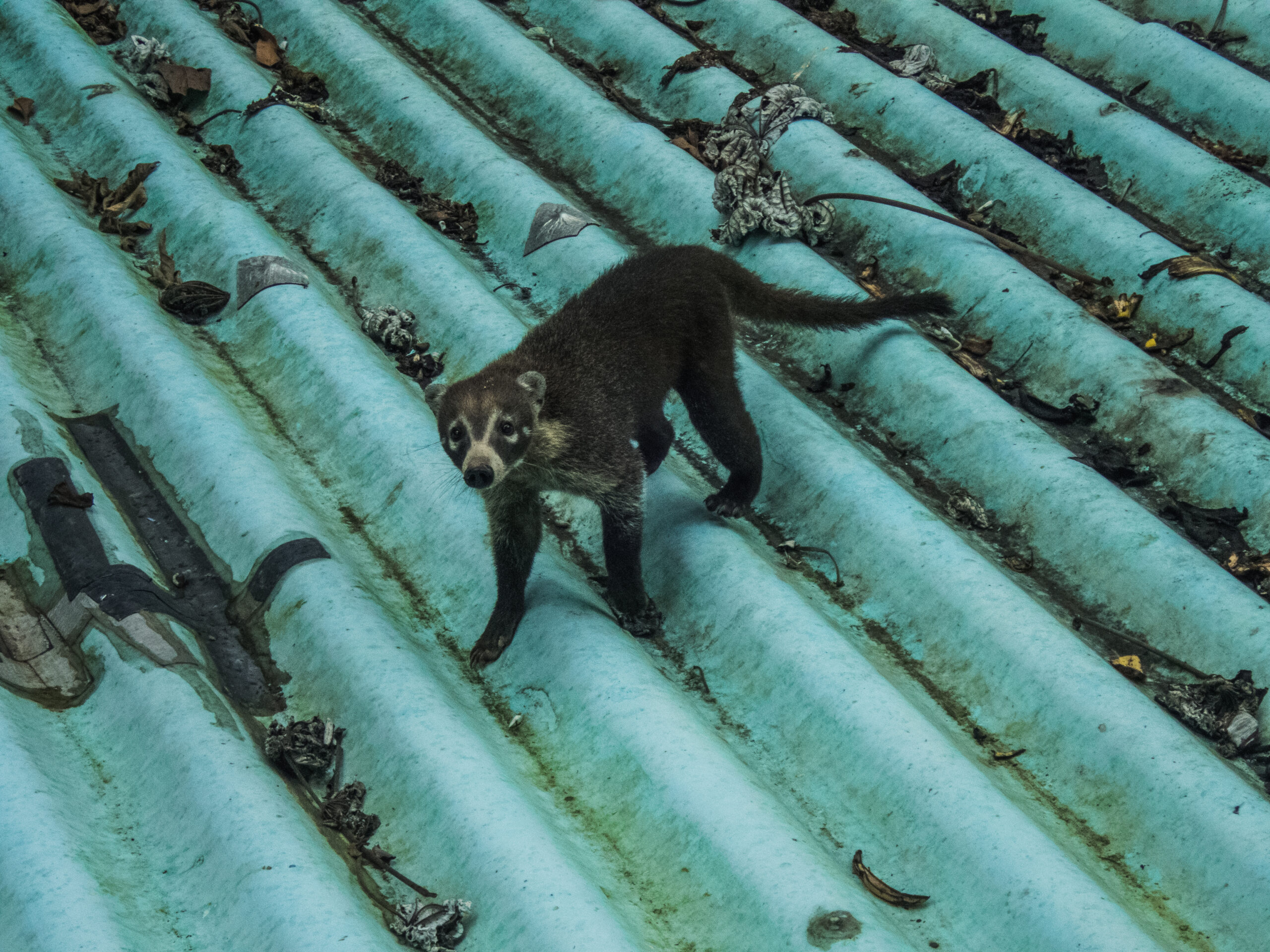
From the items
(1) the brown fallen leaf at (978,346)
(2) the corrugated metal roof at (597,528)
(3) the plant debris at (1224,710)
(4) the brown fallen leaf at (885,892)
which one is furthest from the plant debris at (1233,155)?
(4) the brown fallen leaf at (885,892)

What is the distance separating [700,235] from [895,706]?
242 centimetres

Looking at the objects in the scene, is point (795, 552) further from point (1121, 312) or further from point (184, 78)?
point (184, 78)

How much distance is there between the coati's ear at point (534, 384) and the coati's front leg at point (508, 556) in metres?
0.31

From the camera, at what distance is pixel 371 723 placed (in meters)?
2.90

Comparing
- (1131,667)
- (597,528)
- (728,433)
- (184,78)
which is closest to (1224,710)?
(1131,667)

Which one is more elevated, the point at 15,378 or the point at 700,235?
the point at 700,235

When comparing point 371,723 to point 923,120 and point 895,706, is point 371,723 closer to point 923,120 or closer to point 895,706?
point 895,706

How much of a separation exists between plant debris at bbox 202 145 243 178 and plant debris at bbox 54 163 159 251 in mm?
330

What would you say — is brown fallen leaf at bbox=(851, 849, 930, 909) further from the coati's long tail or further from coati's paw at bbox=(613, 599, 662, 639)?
the coati's long tail

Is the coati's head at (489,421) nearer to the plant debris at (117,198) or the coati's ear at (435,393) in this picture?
the coati's ear at (435,393)

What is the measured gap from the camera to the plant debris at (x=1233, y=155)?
4.70m

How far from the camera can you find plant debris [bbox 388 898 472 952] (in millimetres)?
2475

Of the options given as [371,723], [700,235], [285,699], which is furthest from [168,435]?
[700,235]

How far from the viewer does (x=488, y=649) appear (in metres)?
3.31
